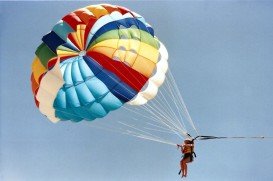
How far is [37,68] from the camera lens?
1670 centimetres

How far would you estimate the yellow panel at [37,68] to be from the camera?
1645 cm

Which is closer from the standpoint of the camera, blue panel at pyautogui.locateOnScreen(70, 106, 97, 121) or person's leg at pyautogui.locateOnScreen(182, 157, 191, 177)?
person's leg at pyautogui.locateOnScreen(182, 157, 191, 177)

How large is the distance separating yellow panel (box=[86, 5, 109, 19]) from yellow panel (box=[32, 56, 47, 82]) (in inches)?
88.7

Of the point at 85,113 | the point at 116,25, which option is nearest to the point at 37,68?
the point at 85,113

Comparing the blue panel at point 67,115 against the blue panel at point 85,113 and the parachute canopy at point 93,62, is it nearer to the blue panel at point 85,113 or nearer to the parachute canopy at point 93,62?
the parachute canopy at point 93,62

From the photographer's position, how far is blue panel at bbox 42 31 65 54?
637 inches

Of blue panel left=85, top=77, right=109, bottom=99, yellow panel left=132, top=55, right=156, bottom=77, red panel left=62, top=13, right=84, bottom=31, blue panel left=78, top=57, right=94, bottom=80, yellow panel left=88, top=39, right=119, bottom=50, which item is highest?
red panel left=62, top=13, right=84, bottom=31

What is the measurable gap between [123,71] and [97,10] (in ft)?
6.62

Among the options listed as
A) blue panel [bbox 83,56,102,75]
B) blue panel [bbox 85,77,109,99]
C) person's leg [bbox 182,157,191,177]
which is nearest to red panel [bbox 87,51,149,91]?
blue panel [bbox 83,56,102,75]

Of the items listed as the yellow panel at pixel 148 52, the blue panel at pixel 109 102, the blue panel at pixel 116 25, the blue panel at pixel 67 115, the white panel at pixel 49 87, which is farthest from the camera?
the yellow panel at pixel 148 52

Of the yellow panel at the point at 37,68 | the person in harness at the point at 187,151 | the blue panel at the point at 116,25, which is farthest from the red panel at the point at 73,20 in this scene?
the person in harness at the point at 187,151

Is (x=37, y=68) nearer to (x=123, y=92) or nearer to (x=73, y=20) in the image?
(x=73, y=20)

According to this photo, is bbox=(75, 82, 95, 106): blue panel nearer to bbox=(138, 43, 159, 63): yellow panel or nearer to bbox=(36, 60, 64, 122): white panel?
bbox=(36, 60, 64, 122): white panel

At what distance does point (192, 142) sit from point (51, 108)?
14.5ft
